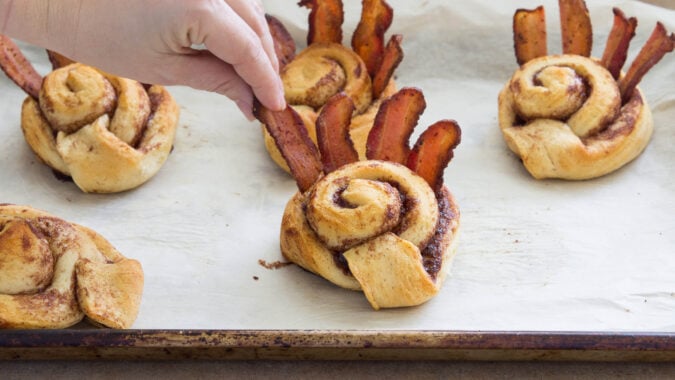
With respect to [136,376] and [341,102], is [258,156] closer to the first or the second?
[341,102]

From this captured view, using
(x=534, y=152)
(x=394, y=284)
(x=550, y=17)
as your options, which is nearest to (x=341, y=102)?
(x=394, y=284)

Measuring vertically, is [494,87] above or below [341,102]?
below

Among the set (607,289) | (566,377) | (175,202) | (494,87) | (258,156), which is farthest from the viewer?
(494,87)

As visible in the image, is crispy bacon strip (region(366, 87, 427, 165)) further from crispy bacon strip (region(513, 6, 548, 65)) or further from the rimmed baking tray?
crispy bacon strip (region(513, 6, 548, 65))

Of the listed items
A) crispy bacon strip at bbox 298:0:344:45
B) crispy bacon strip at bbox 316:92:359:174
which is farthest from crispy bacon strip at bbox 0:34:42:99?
crispy bacon strip at bbox 316:92:359:174

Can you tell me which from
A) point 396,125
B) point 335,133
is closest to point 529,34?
point 396,125

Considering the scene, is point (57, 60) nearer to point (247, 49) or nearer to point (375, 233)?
point (247, 49)
